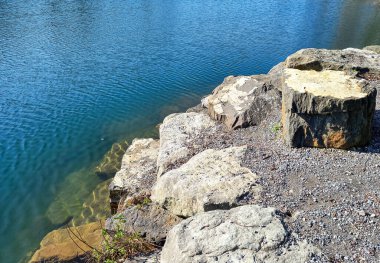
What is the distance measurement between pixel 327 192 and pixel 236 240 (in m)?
3.61

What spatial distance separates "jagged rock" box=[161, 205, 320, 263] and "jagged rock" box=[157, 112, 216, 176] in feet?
17.6

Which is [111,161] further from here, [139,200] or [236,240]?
[236,240]

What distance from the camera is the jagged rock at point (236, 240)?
8914 mm

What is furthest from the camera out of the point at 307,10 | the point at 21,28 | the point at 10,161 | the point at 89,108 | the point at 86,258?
the point at 307,10

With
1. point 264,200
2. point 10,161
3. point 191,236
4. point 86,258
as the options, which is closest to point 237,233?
point 191,236

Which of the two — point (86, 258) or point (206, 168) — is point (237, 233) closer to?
point (206, 168)

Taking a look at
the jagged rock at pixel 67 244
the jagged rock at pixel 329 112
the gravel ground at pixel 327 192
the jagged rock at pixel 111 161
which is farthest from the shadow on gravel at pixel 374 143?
the jagged rock at pixel 111 161

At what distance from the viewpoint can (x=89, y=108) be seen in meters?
26.5

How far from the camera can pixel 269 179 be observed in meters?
11.9

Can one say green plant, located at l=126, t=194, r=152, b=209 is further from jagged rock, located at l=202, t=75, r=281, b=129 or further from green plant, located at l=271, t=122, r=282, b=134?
green plant, located at l=271, t=122, r=282, b=134

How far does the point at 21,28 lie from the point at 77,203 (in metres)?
33.1

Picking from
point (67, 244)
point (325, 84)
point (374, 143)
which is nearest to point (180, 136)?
point (67, 244)

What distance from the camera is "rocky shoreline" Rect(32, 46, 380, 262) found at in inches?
366

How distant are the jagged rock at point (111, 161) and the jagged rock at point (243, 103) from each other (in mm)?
6067
